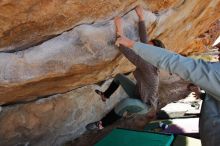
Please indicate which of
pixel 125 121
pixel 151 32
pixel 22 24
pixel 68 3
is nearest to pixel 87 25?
pixel 68 3

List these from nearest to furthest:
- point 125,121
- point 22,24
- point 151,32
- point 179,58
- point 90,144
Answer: point 179,58, point 22,24, point 151,32, point 90,144, point 125,121

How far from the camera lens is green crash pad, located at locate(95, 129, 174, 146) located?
5.60 metres

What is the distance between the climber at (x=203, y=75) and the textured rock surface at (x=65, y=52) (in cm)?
97

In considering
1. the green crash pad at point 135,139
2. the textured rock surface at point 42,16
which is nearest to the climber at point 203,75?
the textured rock surface at point 42,16

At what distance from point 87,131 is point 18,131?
1635 millimetres

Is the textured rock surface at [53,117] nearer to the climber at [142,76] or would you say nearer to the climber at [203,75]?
the climber at [142,76]

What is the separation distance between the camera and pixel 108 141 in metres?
6.07

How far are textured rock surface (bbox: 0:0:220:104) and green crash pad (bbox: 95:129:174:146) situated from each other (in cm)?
108

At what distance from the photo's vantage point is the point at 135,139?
19.5 feet

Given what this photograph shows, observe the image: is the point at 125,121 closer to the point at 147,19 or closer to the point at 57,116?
the point at 57,116

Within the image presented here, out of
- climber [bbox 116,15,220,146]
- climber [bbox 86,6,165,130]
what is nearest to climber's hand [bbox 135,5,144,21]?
climber [bbox 86,6,165,130]

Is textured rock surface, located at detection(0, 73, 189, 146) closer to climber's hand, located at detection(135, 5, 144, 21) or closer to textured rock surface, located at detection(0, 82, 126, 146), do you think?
textured rock surface, located at detection(0, 82, 126, 146)

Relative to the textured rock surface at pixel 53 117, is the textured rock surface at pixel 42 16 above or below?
above

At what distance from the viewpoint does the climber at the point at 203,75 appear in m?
3.12
